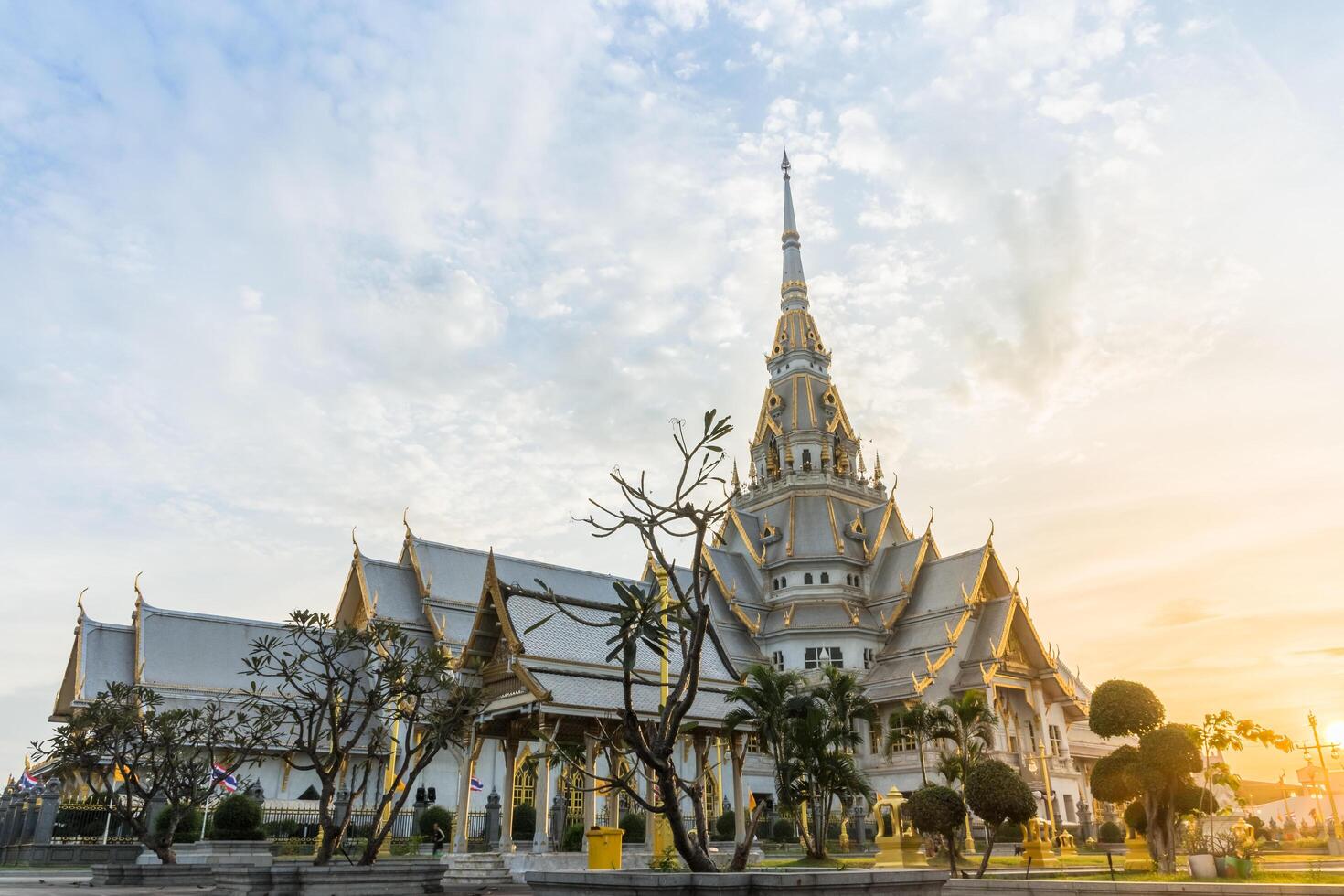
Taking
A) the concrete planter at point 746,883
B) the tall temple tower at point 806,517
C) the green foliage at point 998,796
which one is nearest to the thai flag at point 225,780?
the green foliage at point 998,796

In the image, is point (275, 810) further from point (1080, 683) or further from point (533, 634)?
point (1080, 683)

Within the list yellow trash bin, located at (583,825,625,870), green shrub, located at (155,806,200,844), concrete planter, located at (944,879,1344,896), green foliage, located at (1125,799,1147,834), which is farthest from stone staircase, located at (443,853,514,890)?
green foliage, located at (1125,799,1147,834)

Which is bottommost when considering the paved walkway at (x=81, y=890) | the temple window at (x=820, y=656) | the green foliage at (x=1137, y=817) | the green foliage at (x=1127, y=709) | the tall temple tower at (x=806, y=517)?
the paved walkway at (x=81, y=890)

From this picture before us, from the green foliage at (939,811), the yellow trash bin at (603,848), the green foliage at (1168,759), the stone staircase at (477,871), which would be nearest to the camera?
the yellow trash bin at (603,848)

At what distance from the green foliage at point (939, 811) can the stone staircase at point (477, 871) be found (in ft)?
27.8

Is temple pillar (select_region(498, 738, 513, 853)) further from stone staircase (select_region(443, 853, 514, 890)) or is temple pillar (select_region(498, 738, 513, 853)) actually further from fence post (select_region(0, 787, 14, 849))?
fence post (select_region(0, 787, 14, 849))

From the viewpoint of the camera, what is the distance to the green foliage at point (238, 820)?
25406mm

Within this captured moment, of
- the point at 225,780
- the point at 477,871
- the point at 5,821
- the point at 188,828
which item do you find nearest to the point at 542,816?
the point at 477,871

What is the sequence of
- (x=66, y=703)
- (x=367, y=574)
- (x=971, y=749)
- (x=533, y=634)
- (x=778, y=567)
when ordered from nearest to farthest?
(x=533, y=634) → (x=971, y=749) → (x=66, y=703) → (x=367, y=574) → (x=778, y=567)

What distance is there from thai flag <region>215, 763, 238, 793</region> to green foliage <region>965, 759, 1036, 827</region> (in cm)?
1880

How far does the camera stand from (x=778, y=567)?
171 feet

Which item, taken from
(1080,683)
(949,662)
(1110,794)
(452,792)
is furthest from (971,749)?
(1080,683)

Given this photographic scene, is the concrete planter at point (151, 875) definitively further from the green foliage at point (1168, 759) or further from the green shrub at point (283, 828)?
the green foliage at point (1168, 759)

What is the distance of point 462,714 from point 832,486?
39.7 meters
